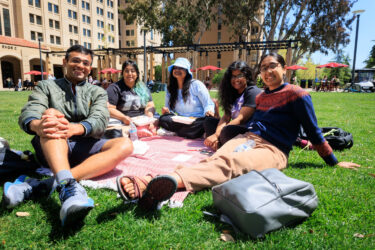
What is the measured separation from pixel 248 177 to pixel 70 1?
5567cm

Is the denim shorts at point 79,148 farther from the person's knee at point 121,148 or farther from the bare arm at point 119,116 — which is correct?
the bare arm at point 119,116

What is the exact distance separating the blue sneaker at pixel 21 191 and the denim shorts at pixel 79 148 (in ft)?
1.54

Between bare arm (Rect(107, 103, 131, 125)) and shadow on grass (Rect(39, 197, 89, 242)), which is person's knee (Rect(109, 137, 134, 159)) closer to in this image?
shadow on grass (Rect(39, 197, 89, 242))

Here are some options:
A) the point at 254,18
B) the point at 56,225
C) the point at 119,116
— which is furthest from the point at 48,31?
the point at 56,225

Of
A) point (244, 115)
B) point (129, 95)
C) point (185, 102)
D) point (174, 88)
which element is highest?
point (174, 88)

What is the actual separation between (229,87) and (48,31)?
47835 millimetres

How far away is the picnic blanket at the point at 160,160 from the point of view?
2.78 metres

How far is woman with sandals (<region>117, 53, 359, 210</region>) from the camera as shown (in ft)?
7.12

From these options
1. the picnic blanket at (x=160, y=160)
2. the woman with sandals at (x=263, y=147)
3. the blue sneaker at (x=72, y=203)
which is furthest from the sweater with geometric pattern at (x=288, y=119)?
the blue sneaker at (x=72, y=203)

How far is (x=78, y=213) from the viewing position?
1849 millimetres

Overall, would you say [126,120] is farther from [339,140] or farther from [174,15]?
[174,15]

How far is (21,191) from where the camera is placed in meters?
2.27

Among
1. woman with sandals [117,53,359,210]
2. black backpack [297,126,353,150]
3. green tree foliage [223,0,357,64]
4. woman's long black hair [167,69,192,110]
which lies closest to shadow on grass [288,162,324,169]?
woman with sandals [117,53,359,210]

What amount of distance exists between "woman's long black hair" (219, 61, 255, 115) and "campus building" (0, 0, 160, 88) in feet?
81.9
